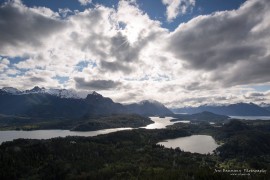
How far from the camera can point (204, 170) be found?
196000 mm

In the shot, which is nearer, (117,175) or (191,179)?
(191,179)

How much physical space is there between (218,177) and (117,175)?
7091 centimetres

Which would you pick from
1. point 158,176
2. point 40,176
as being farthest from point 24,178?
point 158,176

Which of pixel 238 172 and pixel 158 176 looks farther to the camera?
pixel 238 172

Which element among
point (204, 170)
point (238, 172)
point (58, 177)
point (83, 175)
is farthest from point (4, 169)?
point (238, 172)

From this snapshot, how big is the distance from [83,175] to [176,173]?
217 feet

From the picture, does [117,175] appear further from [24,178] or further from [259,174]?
[259,174]

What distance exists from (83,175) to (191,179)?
2977 inches

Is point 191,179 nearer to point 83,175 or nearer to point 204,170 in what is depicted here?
point 204,170

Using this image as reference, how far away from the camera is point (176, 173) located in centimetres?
18875

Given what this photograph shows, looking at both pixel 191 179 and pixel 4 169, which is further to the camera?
pixel 4 169

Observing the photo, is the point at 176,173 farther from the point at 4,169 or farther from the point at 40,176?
the point at 4,169

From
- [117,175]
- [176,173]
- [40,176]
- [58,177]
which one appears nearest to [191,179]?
[176,173]

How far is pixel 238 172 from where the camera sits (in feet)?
647
